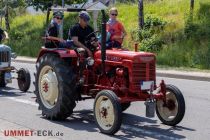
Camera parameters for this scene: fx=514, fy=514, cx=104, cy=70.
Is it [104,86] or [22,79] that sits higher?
[104,86]

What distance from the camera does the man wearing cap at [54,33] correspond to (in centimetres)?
1014

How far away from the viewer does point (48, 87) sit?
386 inches

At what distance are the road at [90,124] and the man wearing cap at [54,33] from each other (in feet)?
4.72

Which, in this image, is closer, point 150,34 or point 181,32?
point 181,32

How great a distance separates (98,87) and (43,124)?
1.19m

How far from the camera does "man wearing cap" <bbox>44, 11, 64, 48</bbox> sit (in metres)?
10.1

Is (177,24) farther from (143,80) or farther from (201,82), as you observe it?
(143,80)

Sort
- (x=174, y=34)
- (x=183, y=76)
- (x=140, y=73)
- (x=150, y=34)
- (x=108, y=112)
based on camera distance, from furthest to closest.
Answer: (x=150, y=34) < (x=174, y=34) < (x=183, y=76) < (x=140, y=73) < (x=108, y=112)

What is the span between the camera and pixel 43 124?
30.3 feet

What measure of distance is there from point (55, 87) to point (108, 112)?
169 cm

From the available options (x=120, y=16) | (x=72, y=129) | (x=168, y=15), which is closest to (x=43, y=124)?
(x=72, y=129)

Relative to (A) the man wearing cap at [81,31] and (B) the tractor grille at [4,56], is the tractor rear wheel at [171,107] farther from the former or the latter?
(B) the tractor grille at [4,56]

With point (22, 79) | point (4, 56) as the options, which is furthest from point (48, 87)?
point (4, 56)

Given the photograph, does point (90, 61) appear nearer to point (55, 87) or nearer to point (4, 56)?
point (55, 87)
